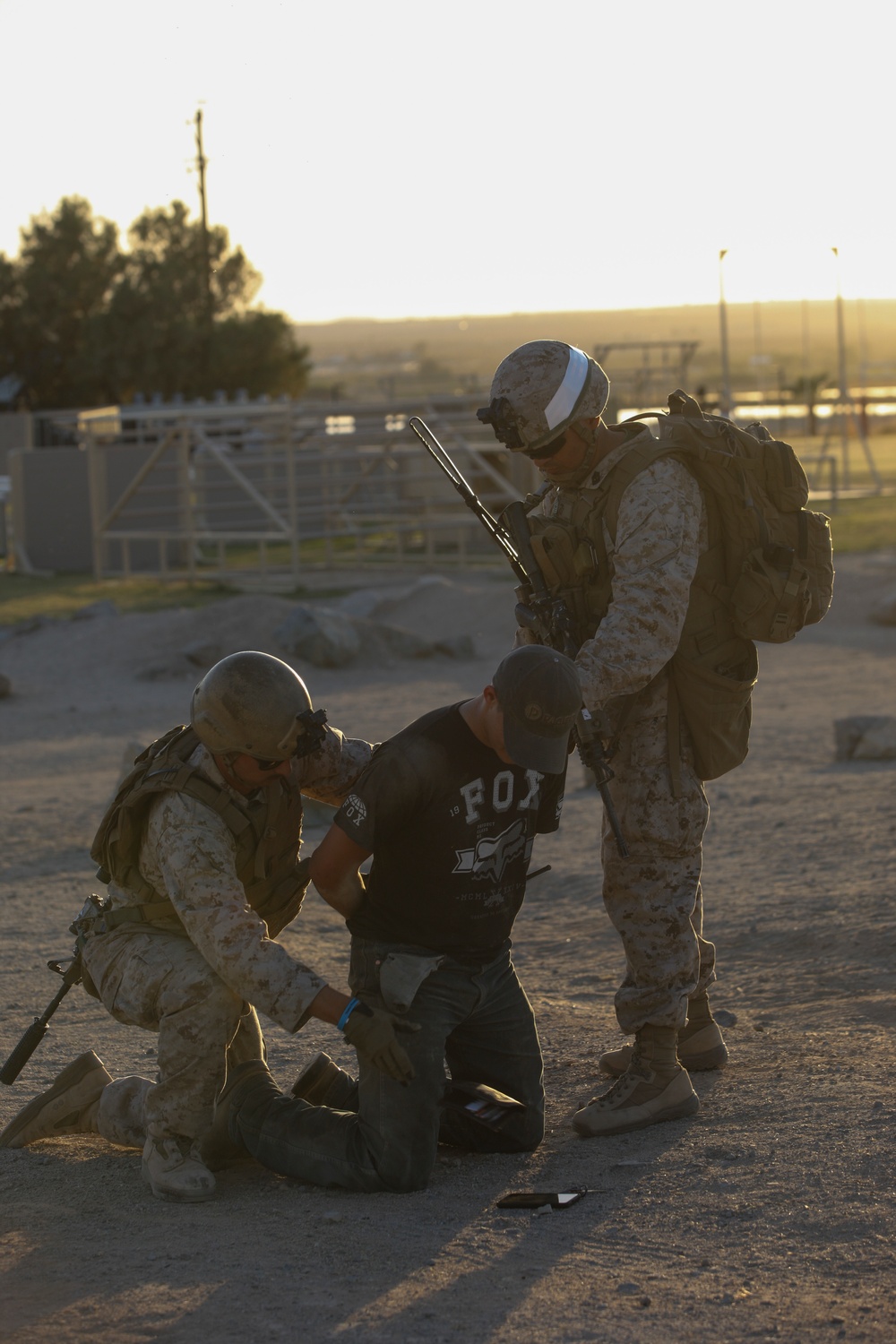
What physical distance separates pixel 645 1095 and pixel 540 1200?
510mm

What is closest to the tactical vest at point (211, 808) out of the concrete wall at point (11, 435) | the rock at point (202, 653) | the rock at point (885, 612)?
the rock at point (202, 653)

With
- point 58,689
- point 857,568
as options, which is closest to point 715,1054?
point 58,689

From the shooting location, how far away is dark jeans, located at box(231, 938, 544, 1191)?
3.38 metres

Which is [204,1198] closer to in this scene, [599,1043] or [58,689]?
[599,1043]

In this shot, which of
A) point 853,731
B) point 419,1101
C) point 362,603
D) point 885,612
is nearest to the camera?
point 419,1101

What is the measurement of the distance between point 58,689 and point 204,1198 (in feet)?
30.0

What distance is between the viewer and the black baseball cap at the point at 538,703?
318cm

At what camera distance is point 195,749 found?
3.53 metres

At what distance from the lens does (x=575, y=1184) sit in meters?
3.38

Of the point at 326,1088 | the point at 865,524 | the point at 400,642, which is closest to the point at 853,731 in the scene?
the point at 326,1088

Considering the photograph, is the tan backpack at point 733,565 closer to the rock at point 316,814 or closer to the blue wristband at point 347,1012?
the blue wristband at point 347,1012

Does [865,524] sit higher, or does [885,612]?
[865,524]

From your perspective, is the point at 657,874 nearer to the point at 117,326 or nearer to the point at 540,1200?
the point at 540,1200

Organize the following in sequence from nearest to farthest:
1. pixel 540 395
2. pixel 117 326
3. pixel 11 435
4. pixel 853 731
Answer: pixel 540 395 < pixel 853 731 < pixel 11 435 < pixel 117 326
